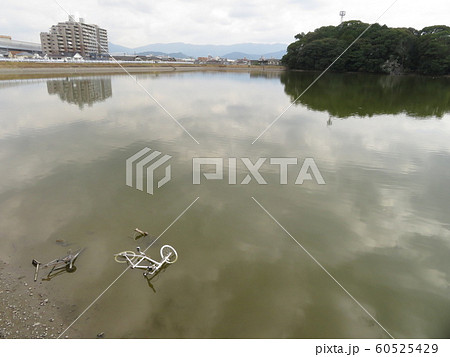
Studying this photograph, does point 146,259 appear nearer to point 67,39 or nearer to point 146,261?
point 146,261

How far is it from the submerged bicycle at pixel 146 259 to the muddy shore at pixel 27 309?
154cm

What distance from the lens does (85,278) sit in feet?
20.3

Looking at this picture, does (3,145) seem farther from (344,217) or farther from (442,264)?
(442,264)

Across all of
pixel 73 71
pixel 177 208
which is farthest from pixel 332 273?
pixel 73 71

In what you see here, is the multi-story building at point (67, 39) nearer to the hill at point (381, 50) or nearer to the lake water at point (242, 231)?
the hill at point (381, 50)

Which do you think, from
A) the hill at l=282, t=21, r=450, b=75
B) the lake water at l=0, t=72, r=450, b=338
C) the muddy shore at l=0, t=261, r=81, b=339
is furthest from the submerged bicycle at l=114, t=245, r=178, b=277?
the hill at l=282, t=21, r=450, b=75

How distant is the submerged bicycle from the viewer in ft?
21.3

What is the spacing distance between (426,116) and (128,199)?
81.1 feet

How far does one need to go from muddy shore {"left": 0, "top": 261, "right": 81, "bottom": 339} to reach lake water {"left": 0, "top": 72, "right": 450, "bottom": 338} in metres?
0.20

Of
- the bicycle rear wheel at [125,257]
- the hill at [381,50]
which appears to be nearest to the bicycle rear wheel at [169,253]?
the bicycle rear wheel at [125,257]

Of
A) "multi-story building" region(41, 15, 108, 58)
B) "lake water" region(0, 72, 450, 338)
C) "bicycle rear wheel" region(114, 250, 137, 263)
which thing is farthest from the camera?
"multi-story building" region(41, 15, 108, 58)

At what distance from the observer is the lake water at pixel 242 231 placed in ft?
17.8

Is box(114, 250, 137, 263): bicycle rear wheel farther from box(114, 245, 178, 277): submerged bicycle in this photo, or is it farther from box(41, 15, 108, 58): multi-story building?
box(41, 15, 108, 58): multi-story building

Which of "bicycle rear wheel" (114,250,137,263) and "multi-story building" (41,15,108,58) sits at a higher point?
"multi-story building" (41,15,108,58)
